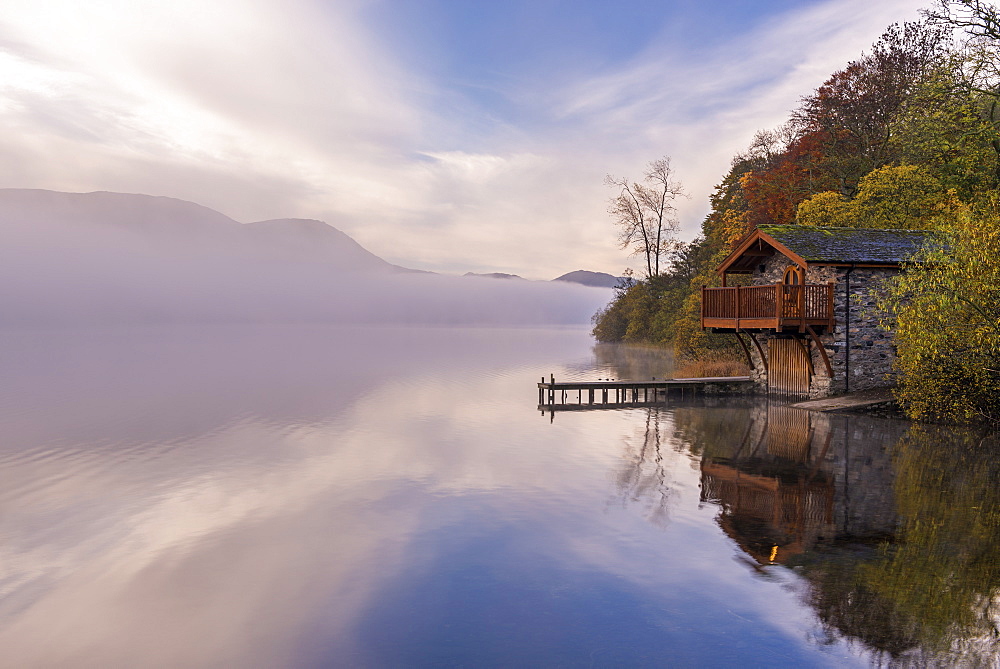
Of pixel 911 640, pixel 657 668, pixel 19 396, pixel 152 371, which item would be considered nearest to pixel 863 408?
pixel 911 640

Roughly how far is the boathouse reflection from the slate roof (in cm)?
692

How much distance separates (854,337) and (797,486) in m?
15.2

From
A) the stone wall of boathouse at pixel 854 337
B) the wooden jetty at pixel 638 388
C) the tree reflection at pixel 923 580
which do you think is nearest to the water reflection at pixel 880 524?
the tree reflection at pixel 923 580

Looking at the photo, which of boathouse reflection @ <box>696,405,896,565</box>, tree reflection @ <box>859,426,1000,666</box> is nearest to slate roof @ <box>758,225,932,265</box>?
boathouse reflection @ <box>696,405,896,565</box>

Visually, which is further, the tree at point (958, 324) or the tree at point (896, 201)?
the tree at point (896, 201)

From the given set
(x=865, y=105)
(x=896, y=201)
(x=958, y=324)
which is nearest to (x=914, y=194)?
(x=896, y=201)

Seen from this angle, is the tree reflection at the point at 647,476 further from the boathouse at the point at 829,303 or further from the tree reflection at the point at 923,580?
the boathouse at the point at 829,303

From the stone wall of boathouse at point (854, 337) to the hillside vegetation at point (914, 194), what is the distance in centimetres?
111

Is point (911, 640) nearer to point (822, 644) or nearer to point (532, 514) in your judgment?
point (822, 644)

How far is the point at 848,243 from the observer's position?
2984cm

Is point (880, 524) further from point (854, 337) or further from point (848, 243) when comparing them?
point (848, 243)

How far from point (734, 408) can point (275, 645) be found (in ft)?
85.2

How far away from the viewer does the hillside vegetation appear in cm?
1920

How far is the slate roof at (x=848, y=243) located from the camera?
92.9 ft
